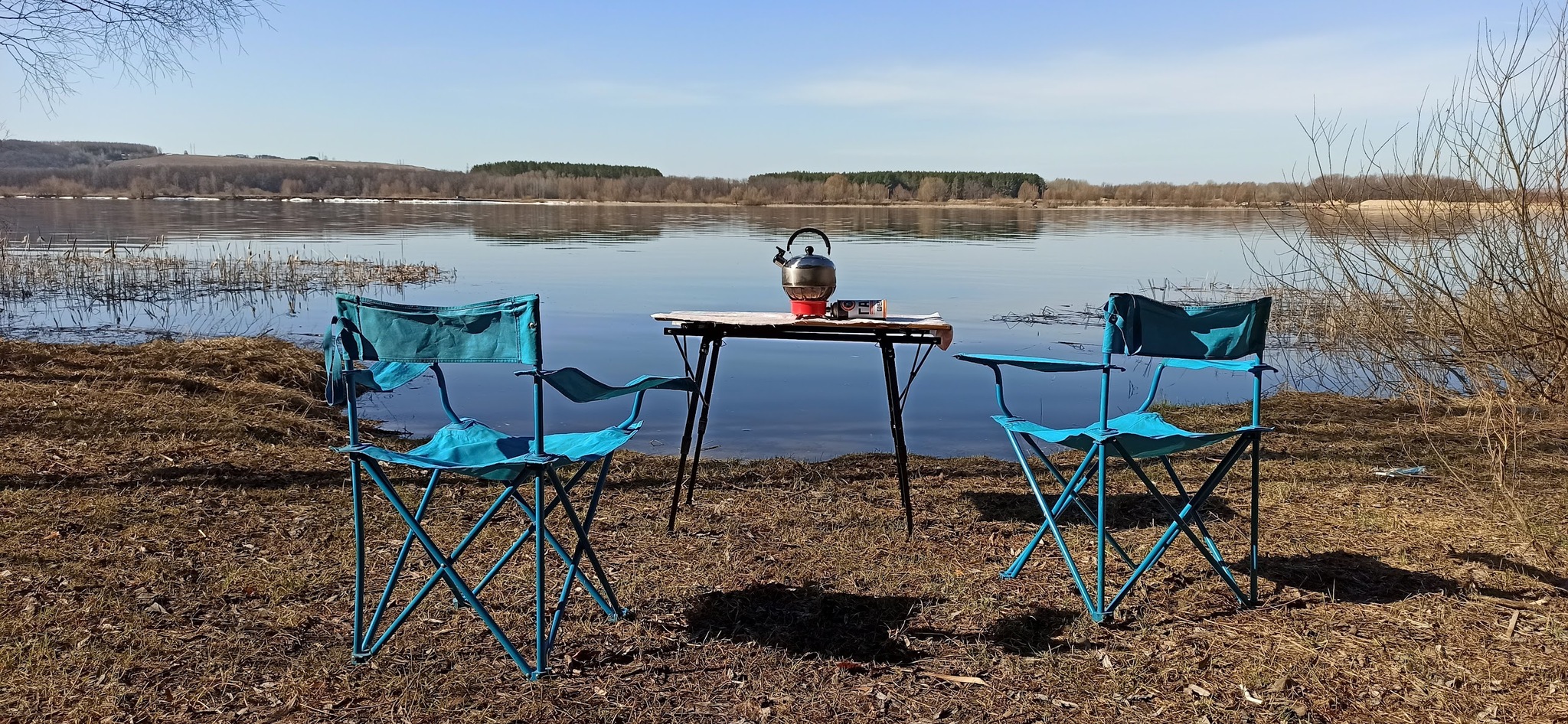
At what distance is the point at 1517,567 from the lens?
3824mm

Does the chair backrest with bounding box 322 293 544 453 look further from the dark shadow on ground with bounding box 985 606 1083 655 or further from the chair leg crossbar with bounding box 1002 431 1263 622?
the chair leg crossbar with bounding box 1002 431 1263 622

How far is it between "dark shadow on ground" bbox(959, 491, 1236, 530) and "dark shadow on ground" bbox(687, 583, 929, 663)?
4.19 ft

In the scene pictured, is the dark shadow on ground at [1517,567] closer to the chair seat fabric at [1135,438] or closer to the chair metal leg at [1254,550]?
the chair metal leg at [1254,550]

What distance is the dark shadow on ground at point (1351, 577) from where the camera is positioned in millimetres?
3615

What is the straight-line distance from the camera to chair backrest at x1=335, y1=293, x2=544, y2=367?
2.76 m

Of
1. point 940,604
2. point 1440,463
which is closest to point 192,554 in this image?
point 940,604

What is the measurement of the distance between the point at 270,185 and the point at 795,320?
9715 centimetres

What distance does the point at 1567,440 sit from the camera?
614cm

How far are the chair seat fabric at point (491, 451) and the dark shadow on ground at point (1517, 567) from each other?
3128 millimetres

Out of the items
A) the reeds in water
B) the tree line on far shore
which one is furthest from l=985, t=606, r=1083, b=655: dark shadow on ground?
the tree line on far shore

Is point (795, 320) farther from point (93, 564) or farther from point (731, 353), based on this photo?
point (731, 353)

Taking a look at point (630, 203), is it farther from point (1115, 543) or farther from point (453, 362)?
point (453, 362)

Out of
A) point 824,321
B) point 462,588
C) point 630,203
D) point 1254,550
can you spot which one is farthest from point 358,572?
point 630,203

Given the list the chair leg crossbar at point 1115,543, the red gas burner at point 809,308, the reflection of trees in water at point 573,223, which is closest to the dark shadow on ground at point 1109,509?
the chair leg crossbar at point 1115,543
